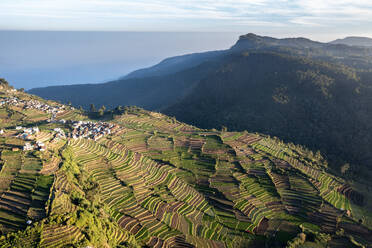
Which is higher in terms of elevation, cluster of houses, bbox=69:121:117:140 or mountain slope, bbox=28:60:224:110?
cluster of houses, bbox=69:121:117:140

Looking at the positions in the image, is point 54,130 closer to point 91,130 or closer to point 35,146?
point 91,130

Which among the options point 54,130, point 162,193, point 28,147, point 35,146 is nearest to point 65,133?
point 54,130

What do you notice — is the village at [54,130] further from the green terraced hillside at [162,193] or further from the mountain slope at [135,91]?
the mountain slope at [135,91]

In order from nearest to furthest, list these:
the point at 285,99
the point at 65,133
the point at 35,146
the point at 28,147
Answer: the point at 28,147 < the point at 35,146 < the point at 65,133 < the point at 285,99

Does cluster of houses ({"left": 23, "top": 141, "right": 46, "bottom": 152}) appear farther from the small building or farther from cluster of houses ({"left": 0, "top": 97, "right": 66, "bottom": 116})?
cluster of houses ({"left": 0, "top": 97, "right": 66, "bottom": 116})

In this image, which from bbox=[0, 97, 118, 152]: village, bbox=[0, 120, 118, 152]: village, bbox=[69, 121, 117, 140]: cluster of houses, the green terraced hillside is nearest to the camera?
the green terraced hillside

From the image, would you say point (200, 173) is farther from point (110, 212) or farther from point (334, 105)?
point (334, 105)

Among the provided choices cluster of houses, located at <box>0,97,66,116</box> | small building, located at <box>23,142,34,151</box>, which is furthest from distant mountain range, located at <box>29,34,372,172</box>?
small building, located at <box>23,142,34,151</box>
